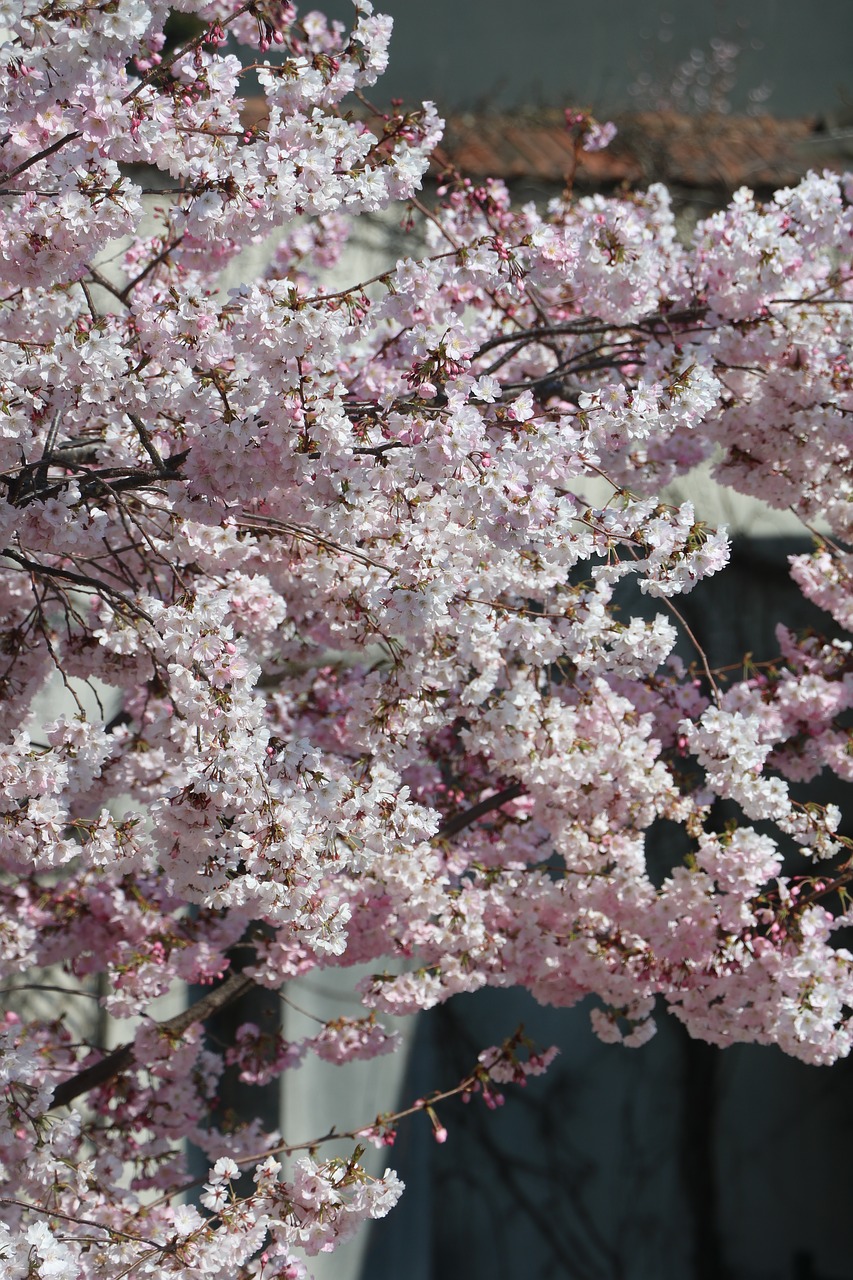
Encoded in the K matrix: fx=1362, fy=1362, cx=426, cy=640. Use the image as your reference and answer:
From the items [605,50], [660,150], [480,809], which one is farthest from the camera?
[605,50]

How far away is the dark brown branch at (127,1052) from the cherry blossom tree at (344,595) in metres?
0.01

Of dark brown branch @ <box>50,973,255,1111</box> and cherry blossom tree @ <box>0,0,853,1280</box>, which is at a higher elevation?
cherry blossom tree @ <box>0,0,853,1280</box>

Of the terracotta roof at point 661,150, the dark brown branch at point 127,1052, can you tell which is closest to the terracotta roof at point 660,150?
the terracotta roof at point 661,150

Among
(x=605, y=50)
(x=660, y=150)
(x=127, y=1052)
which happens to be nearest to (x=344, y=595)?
(x=127, y=1052)

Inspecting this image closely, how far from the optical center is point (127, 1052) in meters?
2.83

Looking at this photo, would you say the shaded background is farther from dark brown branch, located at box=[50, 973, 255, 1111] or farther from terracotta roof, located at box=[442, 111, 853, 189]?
dark brown branch, located at box=[50, 973, 255, 1111]

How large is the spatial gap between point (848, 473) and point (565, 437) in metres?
1.05

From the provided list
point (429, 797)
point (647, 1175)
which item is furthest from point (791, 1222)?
point (429, 797)

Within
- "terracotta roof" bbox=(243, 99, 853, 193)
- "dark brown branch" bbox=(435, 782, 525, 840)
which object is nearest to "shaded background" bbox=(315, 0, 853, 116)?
"terracotta roof" bbox=(243, 99, 853, 193)

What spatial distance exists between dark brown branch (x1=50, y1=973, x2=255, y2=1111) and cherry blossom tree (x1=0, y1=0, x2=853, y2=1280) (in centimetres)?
1

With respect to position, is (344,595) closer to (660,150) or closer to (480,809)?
(480,809)

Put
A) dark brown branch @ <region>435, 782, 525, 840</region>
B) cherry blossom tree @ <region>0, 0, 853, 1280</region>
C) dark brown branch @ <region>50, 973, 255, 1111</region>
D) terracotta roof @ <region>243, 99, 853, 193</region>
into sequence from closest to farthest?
cherry blossom tree @ <region>0, 0, 853, 1280</region>
dark brown branch @ <region>50, 973, 255, 1111</region>
dark brown branch @ <region>435, 782, 525, 840</region>
terracotta roof @ <region>243, 99, 853, 193</region>

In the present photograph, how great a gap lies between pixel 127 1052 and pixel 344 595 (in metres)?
1.10

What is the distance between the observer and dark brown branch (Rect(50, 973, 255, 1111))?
2760mm
